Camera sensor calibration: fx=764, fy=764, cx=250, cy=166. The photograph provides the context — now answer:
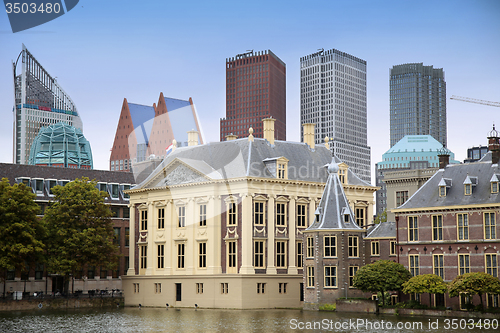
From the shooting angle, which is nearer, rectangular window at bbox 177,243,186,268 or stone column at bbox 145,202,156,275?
rectangular window at bbox 177,243,186,268

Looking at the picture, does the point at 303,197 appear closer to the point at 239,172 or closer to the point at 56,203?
the point at 239,172

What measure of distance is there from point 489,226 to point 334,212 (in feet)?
52.5

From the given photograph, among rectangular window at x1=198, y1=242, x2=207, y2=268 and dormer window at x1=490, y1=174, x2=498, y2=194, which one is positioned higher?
dormer window at x1=490, y1=174, x2=498, y2=194

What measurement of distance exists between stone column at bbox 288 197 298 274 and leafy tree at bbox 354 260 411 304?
15566 mm

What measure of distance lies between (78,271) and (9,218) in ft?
46.8

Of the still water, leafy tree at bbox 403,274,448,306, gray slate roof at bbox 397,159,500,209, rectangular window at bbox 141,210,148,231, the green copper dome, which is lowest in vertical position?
the still water

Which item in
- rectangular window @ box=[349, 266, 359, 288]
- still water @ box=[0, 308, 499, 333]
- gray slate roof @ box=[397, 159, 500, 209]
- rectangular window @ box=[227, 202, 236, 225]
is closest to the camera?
still water @ box=[0, 308, 499, 333]

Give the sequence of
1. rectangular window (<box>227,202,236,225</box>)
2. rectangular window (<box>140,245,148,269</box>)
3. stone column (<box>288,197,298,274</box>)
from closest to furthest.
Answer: rectangular window (<box>227,202,236,225</box>) → stone column (<box>288,197,298,274</box>) → rectangular window (<box>140,245,148,269</box>)

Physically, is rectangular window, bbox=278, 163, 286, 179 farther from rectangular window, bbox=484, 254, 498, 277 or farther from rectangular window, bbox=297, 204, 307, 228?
rectangular window, bbox=484, 254, 498, 277

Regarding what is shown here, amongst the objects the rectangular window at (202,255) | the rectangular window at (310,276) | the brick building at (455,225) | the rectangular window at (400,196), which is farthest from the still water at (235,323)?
the rectangular window at (400,196)

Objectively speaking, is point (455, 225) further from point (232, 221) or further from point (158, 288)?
point (158, 288)

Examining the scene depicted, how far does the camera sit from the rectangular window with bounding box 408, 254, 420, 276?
229ft

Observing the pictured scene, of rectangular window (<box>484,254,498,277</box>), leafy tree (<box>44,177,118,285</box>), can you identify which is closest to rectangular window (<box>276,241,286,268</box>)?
leafy tree (<box>44,177,118,285</box>)

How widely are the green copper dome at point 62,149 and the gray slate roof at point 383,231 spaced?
104136 millimetres
